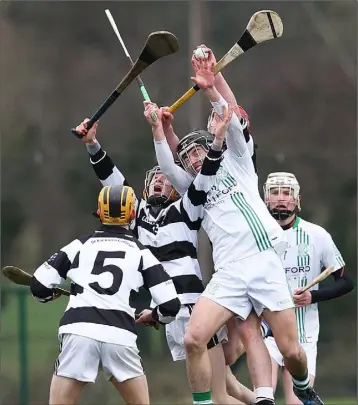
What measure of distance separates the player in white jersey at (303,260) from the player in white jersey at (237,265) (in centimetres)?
80

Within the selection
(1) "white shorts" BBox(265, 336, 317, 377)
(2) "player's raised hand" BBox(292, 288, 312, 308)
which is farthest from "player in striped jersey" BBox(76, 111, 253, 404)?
(1) "white shorts" BBox(265, 336, 317, 377)

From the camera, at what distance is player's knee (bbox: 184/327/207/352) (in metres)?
7.28

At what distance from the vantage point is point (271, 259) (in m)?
7.50

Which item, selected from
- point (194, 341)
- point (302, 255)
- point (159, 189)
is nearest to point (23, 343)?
point (302, 255)

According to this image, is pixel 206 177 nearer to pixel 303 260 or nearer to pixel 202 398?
pixel 202 398

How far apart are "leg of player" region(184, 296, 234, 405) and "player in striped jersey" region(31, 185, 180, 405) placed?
0.24 m

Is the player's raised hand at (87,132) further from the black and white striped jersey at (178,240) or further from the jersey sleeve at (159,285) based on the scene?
the jersey sleeve at (159,285)

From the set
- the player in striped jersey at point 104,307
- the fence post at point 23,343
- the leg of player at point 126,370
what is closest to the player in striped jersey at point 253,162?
the player in striped jersey at point 104,307

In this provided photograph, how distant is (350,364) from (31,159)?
5428mm

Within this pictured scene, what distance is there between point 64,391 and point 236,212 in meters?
1.53

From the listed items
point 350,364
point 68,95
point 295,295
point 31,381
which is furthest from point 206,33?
point 295,295

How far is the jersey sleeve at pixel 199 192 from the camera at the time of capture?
741cm

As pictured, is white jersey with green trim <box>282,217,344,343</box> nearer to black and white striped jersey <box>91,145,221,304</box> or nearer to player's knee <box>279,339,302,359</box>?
black and white striped jersey <box>91,145,221,304</box>

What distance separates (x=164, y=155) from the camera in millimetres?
7602
